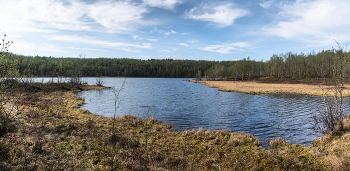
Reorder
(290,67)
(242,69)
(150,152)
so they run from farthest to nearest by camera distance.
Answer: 1. (242,69)
2. (290,67)
3. (150,152)

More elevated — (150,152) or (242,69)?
(242,69)

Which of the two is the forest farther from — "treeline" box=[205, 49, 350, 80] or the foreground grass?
the foreground grass

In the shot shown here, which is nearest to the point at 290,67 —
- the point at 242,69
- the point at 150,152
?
the point at 242,69


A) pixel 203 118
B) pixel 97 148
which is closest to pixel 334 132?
pixel 203 118

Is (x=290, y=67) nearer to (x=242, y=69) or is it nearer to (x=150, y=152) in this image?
(x=242, y=69)

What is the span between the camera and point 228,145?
36.7 ft

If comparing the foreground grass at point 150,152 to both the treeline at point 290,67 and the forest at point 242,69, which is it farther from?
the treeline at point 290,67

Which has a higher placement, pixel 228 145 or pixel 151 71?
pixel 151 71

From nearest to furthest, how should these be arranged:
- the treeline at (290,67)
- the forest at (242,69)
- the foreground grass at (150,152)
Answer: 1. the foreground grass at (150,152)
2. the forest at (242,69)
3. the treeline at (290,67)

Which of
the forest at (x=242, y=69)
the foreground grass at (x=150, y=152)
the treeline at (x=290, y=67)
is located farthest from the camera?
the treeline at (x=290, y=67)

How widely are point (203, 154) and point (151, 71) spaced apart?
191688 mm

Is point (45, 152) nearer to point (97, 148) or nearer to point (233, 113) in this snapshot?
point (97, 148)

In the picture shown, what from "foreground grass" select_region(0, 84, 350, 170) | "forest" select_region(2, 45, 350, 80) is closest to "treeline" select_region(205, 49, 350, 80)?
"forest" select_region(2, 45, 350, 80)

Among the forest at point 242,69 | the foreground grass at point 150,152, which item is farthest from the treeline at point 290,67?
the foreground grass at point 150,152
